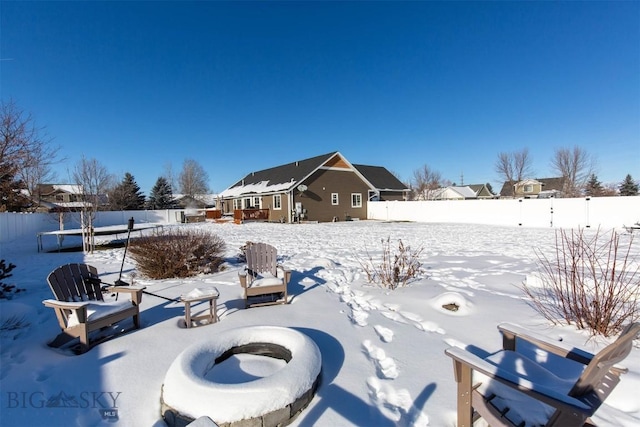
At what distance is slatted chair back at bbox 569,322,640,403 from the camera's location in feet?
5.08

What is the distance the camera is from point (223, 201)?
108ft

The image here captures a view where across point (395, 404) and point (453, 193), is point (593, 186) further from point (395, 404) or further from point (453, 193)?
point (395, 404)

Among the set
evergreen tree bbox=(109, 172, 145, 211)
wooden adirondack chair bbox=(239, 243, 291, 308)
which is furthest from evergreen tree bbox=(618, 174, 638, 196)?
evergreen tree bbox=(109, 172, 145, 211)

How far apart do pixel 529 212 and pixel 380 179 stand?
565 inches

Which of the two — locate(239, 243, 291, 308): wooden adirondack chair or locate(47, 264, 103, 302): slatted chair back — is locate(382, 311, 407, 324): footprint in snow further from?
locate(47, 264, 103, 302): slatted chair back

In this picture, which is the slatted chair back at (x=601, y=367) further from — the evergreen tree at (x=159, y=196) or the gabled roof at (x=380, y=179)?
the evergreen tree at (x=159, y=196)

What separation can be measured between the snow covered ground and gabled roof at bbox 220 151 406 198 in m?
18.1

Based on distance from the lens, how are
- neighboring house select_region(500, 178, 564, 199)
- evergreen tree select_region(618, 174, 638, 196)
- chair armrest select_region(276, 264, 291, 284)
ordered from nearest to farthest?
chair armrest select_region(276, 264, 291, 284), evergreen tree select_region(618, 174, 638, 196), neighboring house select_region(500, 178, 564, 199)

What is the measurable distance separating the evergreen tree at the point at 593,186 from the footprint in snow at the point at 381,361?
42754 mm

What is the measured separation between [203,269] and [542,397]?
6315 millimetres

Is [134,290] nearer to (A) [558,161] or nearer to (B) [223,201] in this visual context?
(B) [223,201]

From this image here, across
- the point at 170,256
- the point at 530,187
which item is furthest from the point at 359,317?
the point at 530,187

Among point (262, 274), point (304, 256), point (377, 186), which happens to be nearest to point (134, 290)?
point (262, 274)

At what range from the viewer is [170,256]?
247 inches
